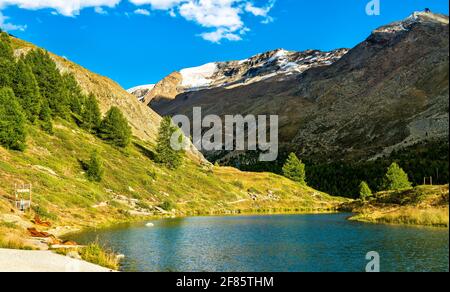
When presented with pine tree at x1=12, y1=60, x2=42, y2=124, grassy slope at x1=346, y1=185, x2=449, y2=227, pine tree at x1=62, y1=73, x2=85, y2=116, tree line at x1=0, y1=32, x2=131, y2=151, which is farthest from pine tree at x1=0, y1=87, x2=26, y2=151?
grassy slope at x1=346, y1=185, x2=449, y2=227

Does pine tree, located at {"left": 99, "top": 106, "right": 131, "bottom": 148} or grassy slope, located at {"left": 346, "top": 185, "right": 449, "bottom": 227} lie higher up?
pine tree, located at {"left": 99, "top": 106, "right": 131, "bottom": 148}

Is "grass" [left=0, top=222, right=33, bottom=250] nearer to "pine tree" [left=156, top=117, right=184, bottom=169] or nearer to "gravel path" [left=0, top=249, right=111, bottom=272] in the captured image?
"gravel path" [left=0, top=249, right=111, bottom=272]

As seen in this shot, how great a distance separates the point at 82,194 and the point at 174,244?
34078 millimetres

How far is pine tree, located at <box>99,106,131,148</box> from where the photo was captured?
4466 inches

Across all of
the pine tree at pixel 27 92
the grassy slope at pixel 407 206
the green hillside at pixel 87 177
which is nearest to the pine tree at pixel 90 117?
the green hillside at pixel 87 177

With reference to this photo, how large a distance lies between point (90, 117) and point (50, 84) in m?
15.2

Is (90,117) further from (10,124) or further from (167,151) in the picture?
(10,124)

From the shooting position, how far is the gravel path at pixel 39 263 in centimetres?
2360

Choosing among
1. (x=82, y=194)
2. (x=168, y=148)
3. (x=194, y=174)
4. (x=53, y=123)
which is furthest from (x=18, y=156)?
(x=194, y=174)

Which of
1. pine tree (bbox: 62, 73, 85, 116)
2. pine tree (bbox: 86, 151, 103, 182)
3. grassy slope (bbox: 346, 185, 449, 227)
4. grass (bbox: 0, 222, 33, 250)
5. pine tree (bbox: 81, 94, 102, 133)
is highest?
pine tree (bbox: 62, 73, 85, 116)

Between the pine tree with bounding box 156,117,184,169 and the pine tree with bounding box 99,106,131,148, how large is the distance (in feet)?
31.3

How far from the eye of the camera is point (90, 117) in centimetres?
11731

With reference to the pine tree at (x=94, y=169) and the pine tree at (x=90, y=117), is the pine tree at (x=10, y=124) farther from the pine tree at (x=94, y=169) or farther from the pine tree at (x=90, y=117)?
the pine tree at (x=90, y=117)

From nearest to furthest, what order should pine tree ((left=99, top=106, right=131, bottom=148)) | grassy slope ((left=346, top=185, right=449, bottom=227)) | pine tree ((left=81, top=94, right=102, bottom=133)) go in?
grassy slope ((left=346, top=185, right=449, bottom=227)) < pine tree ((left=99, top=106, right=131, bottom=148)) < pine tree ((left=81, top=94, right=102, bottom=133))
